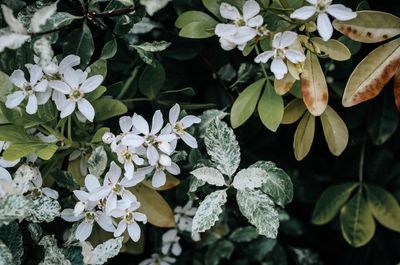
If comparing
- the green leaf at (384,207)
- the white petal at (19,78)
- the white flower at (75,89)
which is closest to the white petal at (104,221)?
the white flower at (75,89)

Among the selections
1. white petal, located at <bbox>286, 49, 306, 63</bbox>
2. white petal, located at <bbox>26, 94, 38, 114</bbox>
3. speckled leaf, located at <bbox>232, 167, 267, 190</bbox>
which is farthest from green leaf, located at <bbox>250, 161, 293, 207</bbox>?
white petal, located at <bbox>26, 94, 38, 114</bbox>

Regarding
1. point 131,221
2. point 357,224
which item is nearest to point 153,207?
point 131,221

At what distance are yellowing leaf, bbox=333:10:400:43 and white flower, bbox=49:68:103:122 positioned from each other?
501 mm

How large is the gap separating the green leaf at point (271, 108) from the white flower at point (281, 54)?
0.39ft

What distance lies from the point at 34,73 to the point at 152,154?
279mm

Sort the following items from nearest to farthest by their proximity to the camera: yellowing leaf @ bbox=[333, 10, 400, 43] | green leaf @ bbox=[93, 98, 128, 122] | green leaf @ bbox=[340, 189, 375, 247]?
yellowing leaf @ bbox=[333, 10, 400, 43] → green leaf @ bbox=[93, 98, 128, 122] → green leaf @ bbox=[340, 189, 375, 247]

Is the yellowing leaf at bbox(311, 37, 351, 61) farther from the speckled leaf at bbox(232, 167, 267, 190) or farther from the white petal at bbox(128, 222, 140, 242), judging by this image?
the white petal at bbox(128, 222, 140, 242)

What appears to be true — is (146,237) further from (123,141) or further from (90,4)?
(90,4)

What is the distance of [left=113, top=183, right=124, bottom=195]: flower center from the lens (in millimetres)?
1364

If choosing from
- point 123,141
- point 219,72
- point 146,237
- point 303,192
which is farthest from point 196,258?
point 123,141

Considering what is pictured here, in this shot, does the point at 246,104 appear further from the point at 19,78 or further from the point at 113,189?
the point at 19,78

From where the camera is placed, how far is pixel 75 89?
135 cm

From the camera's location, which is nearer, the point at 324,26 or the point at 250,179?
the point at 324,26

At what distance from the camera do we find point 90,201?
137 centimetres
